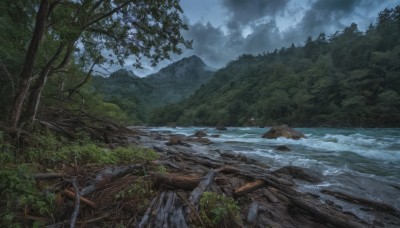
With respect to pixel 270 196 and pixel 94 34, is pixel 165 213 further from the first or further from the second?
pixel 94 34

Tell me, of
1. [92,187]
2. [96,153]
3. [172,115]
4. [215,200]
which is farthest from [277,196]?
[172,115]

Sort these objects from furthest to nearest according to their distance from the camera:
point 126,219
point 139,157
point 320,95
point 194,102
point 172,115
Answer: point 194,102
point 172,115
point 320,95
point 139,157
point 126,219

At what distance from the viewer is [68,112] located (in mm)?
10992

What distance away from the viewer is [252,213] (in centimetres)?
415

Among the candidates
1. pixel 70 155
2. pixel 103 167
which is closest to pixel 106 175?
pixel 103 167

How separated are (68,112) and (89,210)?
336 inches

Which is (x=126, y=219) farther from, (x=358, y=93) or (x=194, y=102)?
(x=194, y=102)

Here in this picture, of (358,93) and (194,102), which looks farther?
(194,102)

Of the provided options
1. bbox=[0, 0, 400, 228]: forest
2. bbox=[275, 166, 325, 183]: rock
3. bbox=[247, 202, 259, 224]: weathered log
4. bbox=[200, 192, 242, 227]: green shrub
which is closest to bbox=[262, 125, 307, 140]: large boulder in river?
bbox=[0, 0, 400, 228]: forest

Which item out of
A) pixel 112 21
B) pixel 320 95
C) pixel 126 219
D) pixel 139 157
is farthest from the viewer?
pixel 320 95

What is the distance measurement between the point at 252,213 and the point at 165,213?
58.1 inches

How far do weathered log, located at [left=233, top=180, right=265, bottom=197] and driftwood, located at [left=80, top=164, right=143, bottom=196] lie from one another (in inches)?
77.9

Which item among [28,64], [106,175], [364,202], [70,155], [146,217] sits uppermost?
[28,64]

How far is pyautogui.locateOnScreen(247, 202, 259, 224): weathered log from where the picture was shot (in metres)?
3.96
